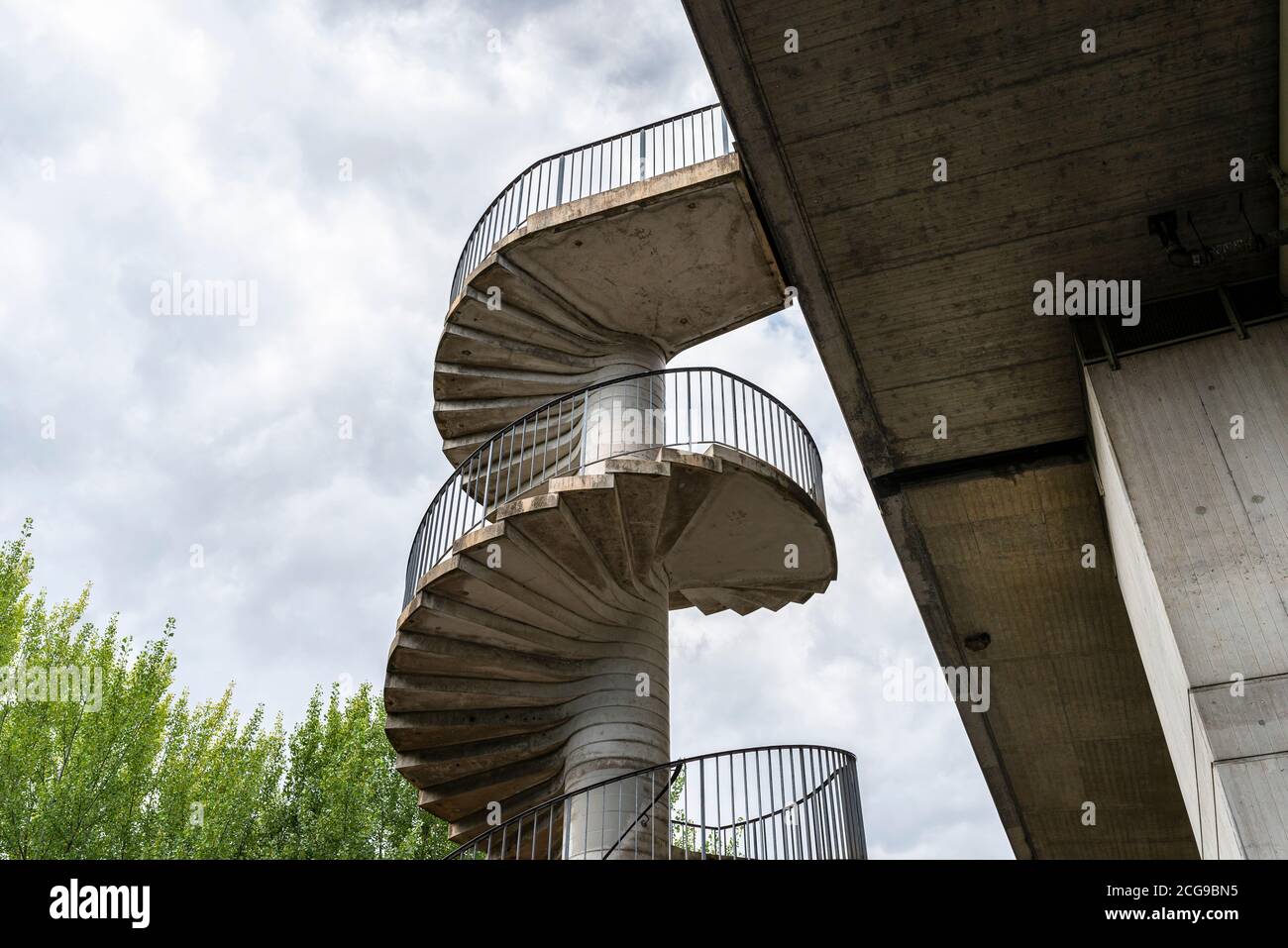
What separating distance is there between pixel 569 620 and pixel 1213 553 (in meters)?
5.61

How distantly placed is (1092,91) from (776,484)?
4.25 meters

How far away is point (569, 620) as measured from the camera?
10.1 metres

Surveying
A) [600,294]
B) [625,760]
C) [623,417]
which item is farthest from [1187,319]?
[625,760]

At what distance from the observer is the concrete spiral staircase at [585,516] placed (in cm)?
961

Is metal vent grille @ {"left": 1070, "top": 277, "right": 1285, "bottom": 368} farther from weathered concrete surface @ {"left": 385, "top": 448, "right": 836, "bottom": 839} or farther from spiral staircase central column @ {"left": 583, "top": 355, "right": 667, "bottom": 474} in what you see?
spiral staircase central column @ {"left": 583, "top": 355, "right": 667, "bottom": 474}

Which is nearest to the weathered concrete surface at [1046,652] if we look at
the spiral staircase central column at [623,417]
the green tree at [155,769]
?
the spiral staircase central column at [623,417]

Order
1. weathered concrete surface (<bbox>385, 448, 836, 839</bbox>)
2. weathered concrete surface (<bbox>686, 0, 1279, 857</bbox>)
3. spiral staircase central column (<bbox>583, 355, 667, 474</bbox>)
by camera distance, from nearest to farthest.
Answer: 1. weathered concrete surface (<bbox>686, 0, 1279, 857</bbox>)
2. weathered concrete surface (<bbox>385, 448, 836, 839</bbox>)
3. spiral staircase central column (<bbox>583, 355, 667, 474</bbox>)

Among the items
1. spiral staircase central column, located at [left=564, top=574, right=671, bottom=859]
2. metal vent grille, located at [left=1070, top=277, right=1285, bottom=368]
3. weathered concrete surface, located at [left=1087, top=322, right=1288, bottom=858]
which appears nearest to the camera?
weathered concrete surface, located at [left=1087, top=322, right=1288, bottom=858]

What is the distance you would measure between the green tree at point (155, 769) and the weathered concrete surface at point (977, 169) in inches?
378

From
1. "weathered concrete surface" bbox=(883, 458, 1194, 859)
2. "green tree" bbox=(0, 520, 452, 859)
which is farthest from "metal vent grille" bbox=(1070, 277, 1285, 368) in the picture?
"green tree" bbox=(0, 520, 452, 859)

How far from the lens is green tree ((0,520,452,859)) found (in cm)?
1213

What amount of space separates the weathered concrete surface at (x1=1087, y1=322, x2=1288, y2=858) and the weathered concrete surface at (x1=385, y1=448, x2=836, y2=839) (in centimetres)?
317

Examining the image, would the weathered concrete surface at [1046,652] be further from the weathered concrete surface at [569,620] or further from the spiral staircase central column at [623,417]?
the spiral staircase central column at [623,417]

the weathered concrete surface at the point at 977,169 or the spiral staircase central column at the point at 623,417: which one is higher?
the weathered concrete surface at the point at 977,169
